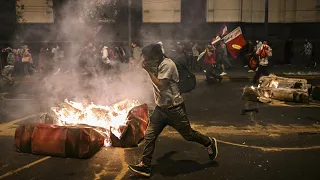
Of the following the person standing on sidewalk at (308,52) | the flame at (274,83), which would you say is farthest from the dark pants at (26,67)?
the person standing on sidewalk at (308,52)

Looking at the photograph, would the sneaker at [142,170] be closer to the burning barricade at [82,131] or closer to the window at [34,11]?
the burning barricade at [82,131]

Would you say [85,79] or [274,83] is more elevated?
[274,83]

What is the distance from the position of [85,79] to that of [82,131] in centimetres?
867

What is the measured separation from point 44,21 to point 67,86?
9.96 meters

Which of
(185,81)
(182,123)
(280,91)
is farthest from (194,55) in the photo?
(182,123)

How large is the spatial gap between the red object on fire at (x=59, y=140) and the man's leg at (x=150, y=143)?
3.74 feet

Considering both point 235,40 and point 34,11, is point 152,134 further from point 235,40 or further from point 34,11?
point 34,11

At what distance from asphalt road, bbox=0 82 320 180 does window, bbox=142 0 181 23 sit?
43.2 feet

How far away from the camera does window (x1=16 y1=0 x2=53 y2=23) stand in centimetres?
2134

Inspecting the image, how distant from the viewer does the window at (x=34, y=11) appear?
2134 centimetres

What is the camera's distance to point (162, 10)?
21344 mm

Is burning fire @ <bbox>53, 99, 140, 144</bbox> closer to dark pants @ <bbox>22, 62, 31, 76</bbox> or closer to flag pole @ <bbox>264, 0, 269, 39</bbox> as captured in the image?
dark pants @ <bbox>22, 62, 31, 76</bbox>

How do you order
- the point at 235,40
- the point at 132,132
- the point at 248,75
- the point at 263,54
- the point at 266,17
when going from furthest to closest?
the point at 266,17
the point at 248,75
the point at 235,40
the point at 263,54
the point at 132,132

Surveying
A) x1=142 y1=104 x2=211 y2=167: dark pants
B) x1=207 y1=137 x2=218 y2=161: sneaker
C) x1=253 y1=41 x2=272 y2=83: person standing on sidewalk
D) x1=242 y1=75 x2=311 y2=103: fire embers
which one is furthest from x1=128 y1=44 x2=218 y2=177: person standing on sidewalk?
x1=253 y1=41 x2=272 y2=83: person standing on sidewalk
